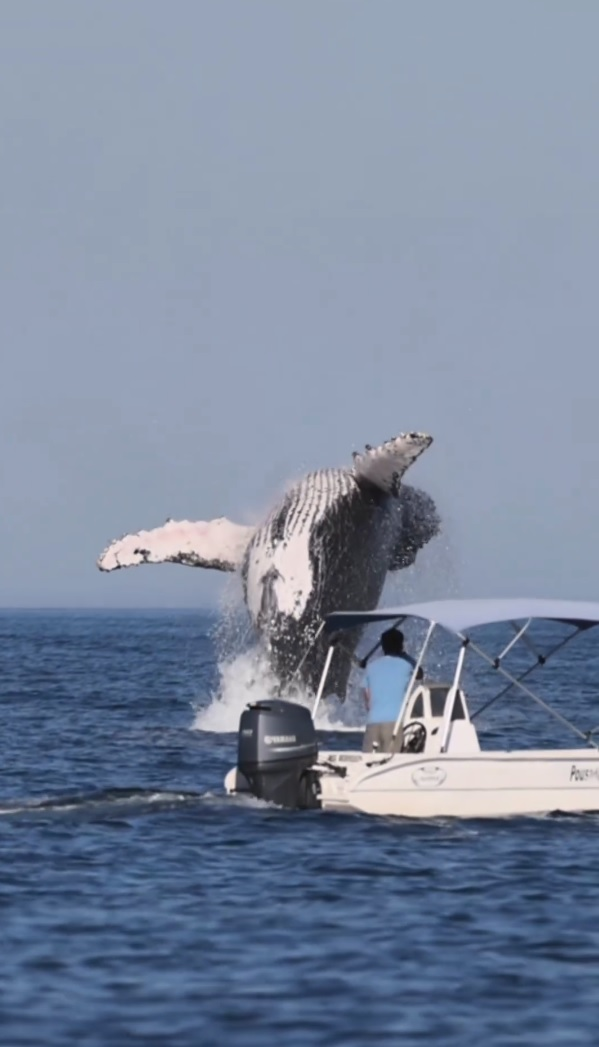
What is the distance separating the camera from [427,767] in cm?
1788

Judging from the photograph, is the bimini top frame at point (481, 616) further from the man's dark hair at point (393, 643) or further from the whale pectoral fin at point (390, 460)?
the whale pectoral fin at point (390, 460)

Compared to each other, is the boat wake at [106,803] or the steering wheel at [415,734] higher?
the steering wheel at [415,734]

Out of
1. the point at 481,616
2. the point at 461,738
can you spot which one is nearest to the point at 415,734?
the point at 461,738

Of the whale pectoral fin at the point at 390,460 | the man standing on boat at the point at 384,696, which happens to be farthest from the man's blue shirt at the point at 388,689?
the whale pectoral fin at the point at 390,460

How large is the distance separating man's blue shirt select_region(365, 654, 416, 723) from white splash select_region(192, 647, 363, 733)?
8.39 m

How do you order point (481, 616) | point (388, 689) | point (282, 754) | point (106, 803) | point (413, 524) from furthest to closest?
point (413, 524)
point (388, 689)
point (481, 616)
point (106, 803)
point (282, 754)

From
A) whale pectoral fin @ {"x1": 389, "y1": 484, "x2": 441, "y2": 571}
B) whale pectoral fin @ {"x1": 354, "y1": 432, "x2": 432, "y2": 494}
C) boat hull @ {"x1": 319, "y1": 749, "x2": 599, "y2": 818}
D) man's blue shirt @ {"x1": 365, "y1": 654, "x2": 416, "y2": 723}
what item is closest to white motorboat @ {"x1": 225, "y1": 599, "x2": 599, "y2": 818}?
boat hull @ {"x1": 319, "y1": 749, "x2": 599, "y2": 818}

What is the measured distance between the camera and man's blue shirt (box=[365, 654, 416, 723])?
19.0 metres

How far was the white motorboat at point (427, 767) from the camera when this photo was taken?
1791 centimetres

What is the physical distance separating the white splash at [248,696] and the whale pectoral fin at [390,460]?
3.03m

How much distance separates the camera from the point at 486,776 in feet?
59.1

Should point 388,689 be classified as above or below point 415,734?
above

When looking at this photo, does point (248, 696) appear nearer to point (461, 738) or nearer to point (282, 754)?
point (282, 754)

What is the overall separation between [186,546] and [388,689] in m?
11.9
